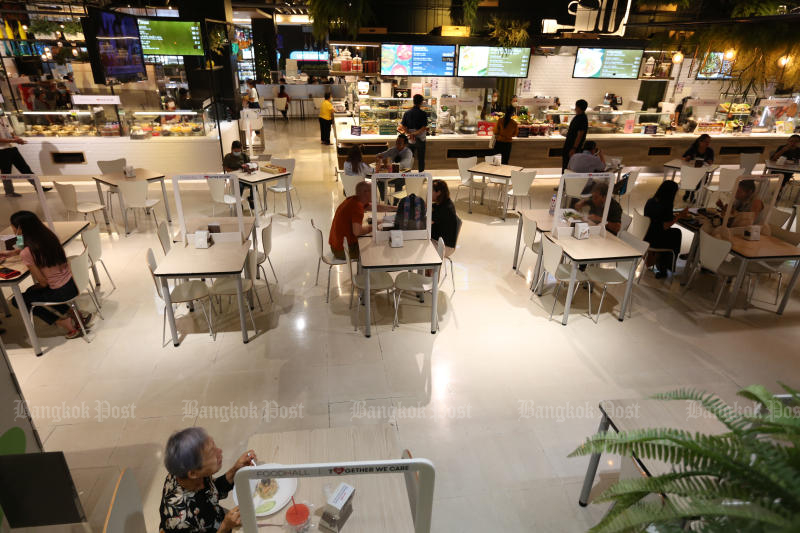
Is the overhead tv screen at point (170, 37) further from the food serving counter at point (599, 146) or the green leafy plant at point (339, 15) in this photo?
the food serving counter at point (599, 146)

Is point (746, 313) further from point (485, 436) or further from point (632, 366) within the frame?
point (485, 436)

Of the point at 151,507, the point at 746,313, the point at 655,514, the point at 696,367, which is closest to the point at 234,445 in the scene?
the point at 151,507

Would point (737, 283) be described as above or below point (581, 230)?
below

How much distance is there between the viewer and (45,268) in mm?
4375

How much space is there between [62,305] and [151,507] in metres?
2.64

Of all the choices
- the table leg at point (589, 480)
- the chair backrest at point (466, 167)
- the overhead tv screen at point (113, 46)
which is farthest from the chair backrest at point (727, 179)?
the overhead tv screen at point (113, 46)

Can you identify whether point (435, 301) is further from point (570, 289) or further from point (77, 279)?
point (77, 279)

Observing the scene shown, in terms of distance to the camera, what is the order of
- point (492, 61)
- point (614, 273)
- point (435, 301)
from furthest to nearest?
point (492, 61)
point (614, 273)
point (435, 301)

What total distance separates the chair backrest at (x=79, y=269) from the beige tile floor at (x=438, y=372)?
54 cm

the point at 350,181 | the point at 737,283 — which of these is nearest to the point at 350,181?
the point at 350,181

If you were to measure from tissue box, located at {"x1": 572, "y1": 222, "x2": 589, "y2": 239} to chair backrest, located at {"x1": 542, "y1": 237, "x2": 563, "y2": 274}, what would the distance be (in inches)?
17.0

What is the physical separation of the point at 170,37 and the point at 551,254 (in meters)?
9.73

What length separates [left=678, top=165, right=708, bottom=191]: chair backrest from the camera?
328 inches

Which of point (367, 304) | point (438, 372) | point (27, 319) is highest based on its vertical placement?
point (367, 304)
